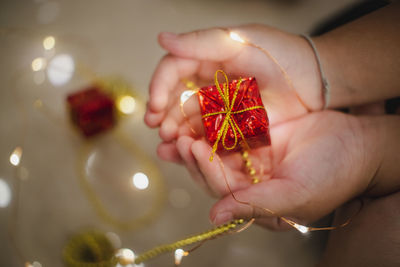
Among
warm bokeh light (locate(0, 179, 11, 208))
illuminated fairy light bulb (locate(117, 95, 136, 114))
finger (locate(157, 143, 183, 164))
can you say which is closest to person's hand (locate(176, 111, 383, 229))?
finger (locate(157, 143, 183, 164))

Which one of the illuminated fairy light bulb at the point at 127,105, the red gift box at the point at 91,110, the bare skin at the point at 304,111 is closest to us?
the bare skin at the point at 304,111

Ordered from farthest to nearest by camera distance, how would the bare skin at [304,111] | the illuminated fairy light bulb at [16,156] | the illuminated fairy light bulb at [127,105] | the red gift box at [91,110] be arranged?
the illuminated fairy light bulb at [127,105], the red gift box at [91,110], the illuminated fairy light bulb at [16,156], the bare skin at [304,111]

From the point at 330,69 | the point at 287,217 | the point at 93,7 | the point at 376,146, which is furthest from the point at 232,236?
the point at 93,7

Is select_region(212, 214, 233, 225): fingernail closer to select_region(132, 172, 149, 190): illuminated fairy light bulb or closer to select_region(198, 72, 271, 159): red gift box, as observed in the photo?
select_region(198, 72, 271, 159): red gift box

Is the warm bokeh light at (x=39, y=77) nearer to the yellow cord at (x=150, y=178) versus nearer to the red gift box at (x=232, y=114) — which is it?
the yellow cord at (x=150, y=178)

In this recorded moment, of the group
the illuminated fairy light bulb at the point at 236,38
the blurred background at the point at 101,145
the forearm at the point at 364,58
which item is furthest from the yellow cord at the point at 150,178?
the forearm at the point at 364,58

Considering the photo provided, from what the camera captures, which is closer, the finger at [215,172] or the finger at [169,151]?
the finger at [215,172]

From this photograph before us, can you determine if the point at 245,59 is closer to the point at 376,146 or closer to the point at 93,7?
the point at 376,146
